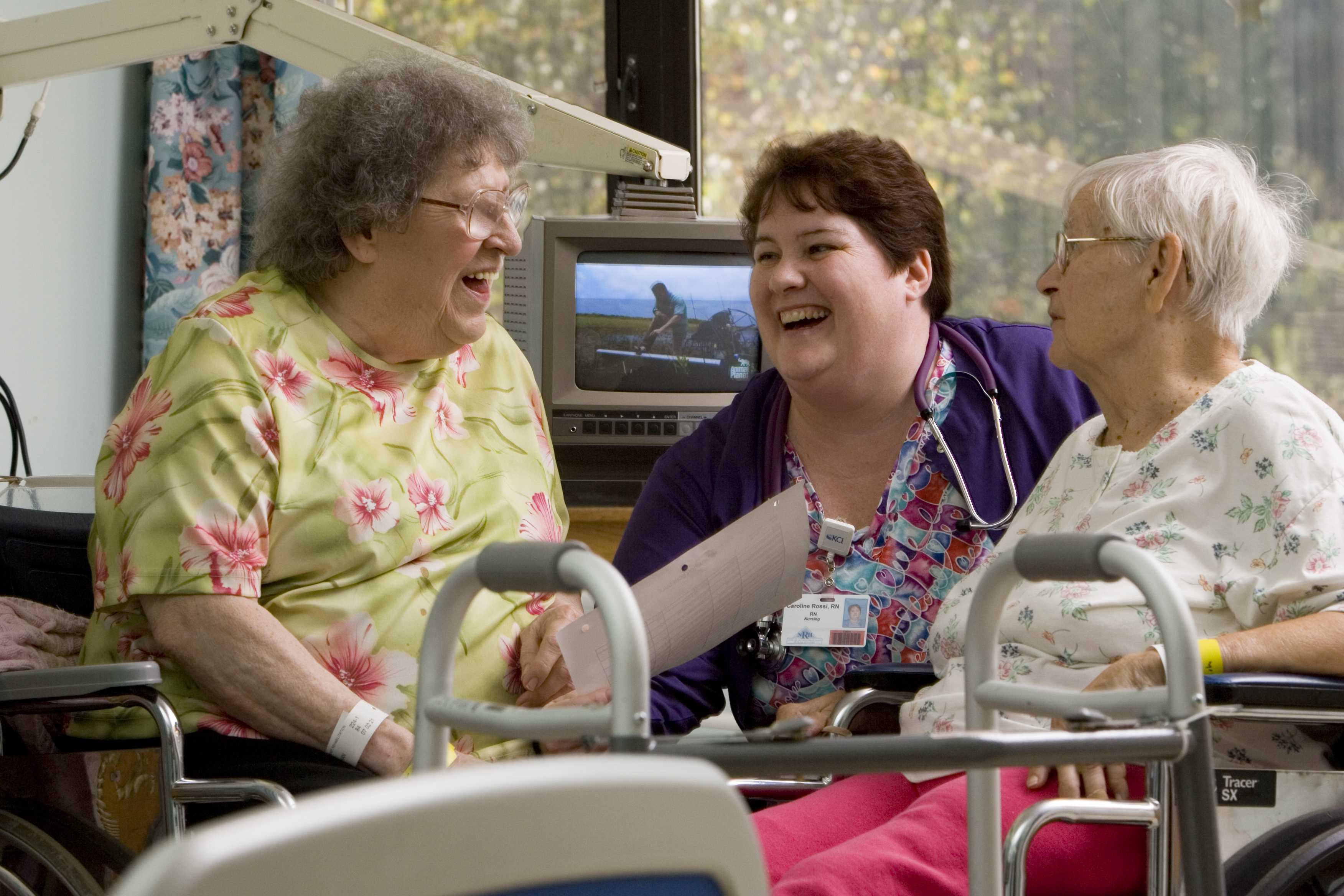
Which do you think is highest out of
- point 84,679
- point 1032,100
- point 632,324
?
point 1032,100

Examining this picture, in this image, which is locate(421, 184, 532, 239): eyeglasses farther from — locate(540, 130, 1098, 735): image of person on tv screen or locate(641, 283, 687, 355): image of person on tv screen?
locate(641, 283, 687, 355): image of person on tv screen

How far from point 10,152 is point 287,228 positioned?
109 cm

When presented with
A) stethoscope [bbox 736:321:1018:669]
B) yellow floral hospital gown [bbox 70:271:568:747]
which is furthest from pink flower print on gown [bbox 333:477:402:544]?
stethoscope [bbox 736:321:1018:669]

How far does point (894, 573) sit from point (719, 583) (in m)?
0.47

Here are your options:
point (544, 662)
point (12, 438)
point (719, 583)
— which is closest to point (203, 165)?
point (12, 438)

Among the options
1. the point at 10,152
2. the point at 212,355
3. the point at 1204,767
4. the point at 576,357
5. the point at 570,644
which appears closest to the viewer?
the point at 1204,767

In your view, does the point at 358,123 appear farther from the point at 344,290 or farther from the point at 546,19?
the point at 546,19

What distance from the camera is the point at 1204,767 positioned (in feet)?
2.94

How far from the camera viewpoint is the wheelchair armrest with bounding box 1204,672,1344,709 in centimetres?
117

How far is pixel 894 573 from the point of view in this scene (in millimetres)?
1795

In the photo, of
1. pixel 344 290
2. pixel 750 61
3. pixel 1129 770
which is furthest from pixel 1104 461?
pixel 750 61

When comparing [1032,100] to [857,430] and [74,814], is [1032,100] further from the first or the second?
[74,814]

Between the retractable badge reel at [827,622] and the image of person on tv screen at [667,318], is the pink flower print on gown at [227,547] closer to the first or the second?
the retractable badge reel at [827,622]

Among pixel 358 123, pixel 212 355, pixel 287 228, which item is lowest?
pixel 212 355
